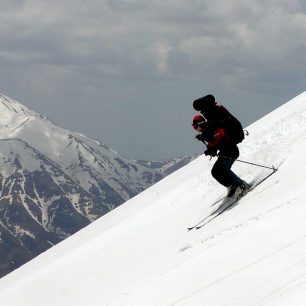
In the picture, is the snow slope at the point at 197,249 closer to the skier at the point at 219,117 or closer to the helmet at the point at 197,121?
the skier at the point at 219,117

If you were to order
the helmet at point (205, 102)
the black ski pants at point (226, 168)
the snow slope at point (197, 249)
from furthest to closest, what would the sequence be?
the black ski pants at point (226, 168) → the helmet at point (205, 102) → the snow slope at point (197, 249)

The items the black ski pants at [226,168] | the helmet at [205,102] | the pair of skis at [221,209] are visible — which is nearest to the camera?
the pair of skis at [221,209]

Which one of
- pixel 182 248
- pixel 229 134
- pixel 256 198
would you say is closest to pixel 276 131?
pixel 229 134

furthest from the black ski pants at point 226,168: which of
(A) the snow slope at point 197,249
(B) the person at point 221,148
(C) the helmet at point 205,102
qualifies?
(C) the helmet at point 205,102

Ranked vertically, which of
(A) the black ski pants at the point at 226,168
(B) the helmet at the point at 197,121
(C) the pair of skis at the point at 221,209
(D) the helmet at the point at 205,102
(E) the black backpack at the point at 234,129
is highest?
(D) the helmet at the point at 205,102

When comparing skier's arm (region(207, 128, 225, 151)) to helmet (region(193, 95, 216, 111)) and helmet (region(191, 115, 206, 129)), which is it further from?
helmet (region(193, 95, 216, 111))

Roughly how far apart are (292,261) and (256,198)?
512cm

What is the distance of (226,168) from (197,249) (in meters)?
3.64

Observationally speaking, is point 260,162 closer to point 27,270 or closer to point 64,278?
point 64,278

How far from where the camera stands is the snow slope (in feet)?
32.3

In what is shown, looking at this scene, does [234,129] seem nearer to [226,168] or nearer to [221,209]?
[226,168]

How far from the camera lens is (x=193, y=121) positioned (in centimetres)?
1611

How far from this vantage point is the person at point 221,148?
52.6ft

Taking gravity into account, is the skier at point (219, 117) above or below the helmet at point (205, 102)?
below
